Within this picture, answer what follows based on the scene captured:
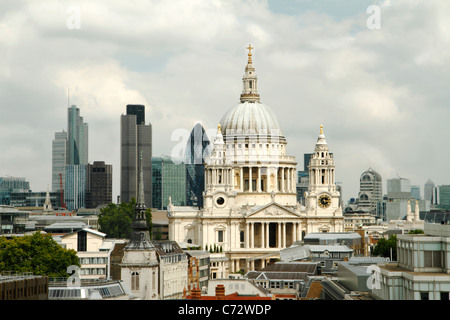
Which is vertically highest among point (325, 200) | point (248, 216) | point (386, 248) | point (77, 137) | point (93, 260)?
point (77, 137)

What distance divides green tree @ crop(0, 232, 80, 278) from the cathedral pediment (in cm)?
8125

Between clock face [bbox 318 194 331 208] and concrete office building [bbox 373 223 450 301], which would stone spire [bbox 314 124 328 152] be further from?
concrete office building [bbox 373 223 450 301]

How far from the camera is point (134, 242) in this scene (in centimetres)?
10419

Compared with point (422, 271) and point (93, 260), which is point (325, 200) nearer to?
point (93, 260)

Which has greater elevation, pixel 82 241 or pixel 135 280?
pixel 82 241

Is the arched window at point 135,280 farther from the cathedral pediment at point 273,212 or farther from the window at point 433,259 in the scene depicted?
the cathedral pediment at point 273,212

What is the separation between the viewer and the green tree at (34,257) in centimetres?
10712

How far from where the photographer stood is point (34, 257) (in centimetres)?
11012

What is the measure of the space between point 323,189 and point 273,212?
40.5 ft

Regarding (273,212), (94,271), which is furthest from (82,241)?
(273,212)
